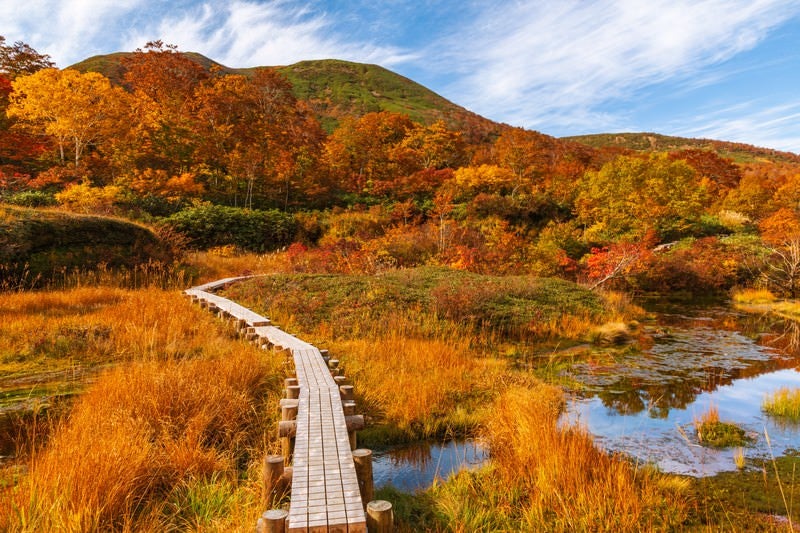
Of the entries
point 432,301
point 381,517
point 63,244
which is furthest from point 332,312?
point 63,244

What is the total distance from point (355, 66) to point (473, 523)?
103m

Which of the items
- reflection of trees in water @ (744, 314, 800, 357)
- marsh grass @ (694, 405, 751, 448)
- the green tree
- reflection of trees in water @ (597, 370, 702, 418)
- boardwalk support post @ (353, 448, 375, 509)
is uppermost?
the green tree

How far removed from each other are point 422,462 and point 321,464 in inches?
72.2

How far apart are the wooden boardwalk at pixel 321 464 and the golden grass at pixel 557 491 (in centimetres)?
91

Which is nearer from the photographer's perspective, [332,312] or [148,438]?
[148,438]

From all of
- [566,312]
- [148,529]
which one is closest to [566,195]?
[566,312]

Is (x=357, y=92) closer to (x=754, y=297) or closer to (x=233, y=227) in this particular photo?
(x=233, y=227)

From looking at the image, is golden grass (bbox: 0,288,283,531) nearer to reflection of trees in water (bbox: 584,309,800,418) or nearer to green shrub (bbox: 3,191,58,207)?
reflection of trees in water (bbox: 584,309,800,418)

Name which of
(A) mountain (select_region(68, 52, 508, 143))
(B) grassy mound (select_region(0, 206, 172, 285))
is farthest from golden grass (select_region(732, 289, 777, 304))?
(A) mountain (select_region(68, 52, 508, 143))

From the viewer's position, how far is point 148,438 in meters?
3.80

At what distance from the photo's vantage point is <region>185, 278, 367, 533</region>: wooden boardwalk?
2.55 m

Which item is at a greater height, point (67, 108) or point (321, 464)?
point (67, 108)

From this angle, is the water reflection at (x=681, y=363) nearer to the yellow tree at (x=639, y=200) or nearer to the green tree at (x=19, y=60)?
the yellow tree at (x=639, y=200)

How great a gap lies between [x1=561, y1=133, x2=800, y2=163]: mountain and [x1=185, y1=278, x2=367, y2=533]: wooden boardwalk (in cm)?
7466
